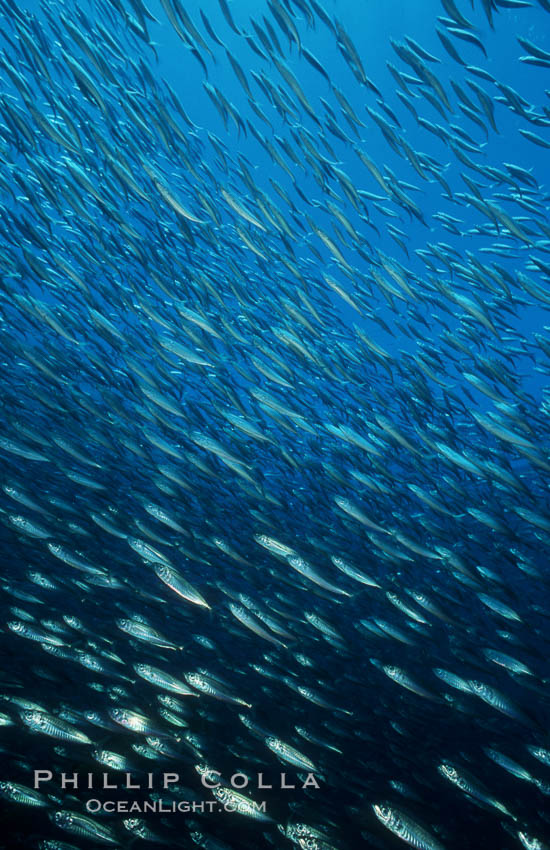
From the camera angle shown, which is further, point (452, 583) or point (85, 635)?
point (452, 583)

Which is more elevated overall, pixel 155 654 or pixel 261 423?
pixel 261 423

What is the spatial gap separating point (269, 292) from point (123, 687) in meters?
6.32

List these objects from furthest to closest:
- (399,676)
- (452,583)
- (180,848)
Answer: (452,583) → (399,676) → (180,848)

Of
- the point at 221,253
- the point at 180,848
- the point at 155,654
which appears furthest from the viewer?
the point at 221,253

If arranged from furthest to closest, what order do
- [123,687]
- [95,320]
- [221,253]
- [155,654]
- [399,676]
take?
[221,253] < [155,654] < [95,320] < [123,687] < [399,676]

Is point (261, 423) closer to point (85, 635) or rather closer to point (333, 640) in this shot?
point (333, 640)

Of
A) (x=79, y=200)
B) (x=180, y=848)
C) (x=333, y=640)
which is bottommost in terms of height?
(x=180, y=848)

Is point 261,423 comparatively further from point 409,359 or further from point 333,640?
point 333,640

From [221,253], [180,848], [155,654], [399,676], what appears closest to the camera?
[180,848]

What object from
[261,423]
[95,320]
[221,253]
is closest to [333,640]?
[261,423]

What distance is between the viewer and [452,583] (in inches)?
432

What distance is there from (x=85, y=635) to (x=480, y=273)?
7066 millimetres

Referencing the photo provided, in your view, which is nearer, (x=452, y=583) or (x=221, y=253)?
(x=221, y=253)

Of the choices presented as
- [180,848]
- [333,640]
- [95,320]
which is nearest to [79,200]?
[95,320]
